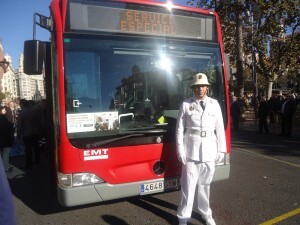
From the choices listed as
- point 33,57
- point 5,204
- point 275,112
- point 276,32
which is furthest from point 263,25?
point 5,204

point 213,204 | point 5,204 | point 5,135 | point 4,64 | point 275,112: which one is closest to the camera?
point 5,204

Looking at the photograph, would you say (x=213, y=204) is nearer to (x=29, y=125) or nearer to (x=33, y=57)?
(x=33, y=57)

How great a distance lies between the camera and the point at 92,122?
3785 mm

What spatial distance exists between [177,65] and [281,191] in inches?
114

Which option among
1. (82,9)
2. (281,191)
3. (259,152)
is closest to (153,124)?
(82,9)

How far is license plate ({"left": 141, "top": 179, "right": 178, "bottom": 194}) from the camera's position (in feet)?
13.3

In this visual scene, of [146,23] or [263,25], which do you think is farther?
[263,25]

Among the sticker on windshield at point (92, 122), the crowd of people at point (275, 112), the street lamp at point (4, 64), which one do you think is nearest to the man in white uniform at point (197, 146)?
the sticker on windshield at point (92, 122)

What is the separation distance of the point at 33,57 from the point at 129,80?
1.21 metres

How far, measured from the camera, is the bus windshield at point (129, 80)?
3.75 metres

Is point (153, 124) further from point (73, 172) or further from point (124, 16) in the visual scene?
point (124, 16)

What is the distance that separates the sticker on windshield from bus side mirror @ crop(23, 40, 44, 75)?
742 mm

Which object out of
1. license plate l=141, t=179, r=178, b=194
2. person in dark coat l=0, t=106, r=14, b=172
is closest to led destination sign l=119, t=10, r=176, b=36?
license plate l=141, t=179, r=178, b=194

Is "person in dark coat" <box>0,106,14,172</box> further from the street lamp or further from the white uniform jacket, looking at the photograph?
the street lamp
